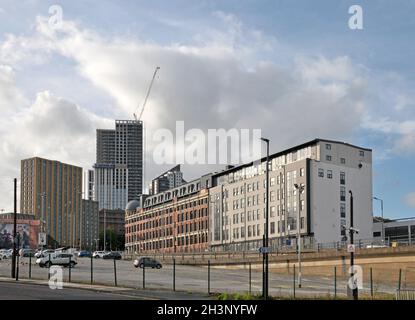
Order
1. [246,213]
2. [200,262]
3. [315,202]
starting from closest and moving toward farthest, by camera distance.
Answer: [200,262]
[315,202]
[246,213]

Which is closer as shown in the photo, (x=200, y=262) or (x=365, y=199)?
(x=200, y=262)

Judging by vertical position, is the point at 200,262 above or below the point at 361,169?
below

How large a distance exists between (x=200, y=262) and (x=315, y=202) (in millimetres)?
23822

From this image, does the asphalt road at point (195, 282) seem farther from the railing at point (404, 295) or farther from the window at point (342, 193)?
the window at point (342, 193)

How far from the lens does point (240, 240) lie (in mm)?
136500

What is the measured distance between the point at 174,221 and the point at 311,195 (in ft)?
194

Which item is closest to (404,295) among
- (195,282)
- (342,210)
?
(195,282)

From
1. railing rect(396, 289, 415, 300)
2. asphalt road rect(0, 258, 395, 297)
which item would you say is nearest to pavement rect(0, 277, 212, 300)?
asphalt road rect(0, 258, 395, 297)

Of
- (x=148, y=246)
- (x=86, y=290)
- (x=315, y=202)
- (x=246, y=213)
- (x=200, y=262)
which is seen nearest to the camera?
(x=86, y=290)

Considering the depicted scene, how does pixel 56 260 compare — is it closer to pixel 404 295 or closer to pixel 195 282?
pixel 195 282

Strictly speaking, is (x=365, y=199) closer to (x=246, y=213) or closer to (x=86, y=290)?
(x=246, y=213)

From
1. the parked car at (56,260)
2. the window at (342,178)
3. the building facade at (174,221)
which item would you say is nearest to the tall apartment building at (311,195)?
the window at (342,178)

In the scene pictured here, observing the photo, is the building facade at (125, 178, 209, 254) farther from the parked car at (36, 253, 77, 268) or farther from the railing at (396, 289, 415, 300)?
the railing at (396, 289, 415, 300)
